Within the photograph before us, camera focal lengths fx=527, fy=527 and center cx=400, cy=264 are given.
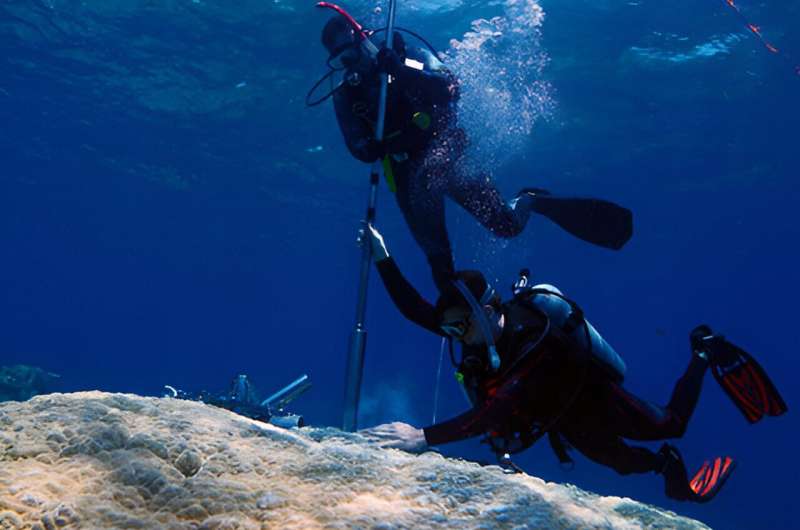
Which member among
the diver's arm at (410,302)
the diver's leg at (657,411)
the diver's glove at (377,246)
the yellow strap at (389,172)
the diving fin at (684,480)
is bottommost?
the diving fin at (684,480)

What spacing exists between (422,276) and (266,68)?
30091mm

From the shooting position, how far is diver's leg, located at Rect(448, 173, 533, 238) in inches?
260

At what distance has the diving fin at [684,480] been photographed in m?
4.22

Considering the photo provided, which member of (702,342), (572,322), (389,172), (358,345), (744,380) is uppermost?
(389,172)

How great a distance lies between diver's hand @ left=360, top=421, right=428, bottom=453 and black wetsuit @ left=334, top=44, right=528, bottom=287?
6.38ft

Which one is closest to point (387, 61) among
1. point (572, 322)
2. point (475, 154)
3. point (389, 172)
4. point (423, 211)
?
point (389, 172)

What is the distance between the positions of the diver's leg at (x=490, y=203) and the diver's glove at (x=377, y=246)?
7.55ft

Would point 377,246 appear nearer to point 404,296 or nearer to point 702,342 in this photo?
point 404,296

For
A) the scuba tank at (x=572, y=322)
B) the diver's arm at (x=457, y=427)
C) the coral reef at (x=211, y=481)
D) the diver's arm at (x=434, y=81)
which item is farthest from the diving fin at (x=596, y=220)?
the coral reef at (x=211, y=481)

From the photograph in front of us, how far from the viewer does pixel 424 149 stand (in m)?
6.33

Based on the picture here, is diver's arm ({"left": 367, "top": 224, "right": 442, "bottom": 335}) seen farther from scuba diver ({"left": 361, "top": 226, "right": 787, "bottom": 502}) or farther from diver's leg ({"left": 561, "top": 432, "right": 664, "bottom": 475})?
diver's leg ({"left": 561, "top": 432, "right": 664, "bottom": 475})

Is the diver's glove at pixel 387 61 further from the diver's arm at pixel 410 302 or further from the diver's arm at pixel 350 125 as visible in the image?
the diver's arm at pixel 410 302

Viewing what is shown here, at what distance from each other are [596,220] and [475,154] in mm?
15665

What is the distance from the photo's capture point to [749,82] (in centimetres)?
1817
